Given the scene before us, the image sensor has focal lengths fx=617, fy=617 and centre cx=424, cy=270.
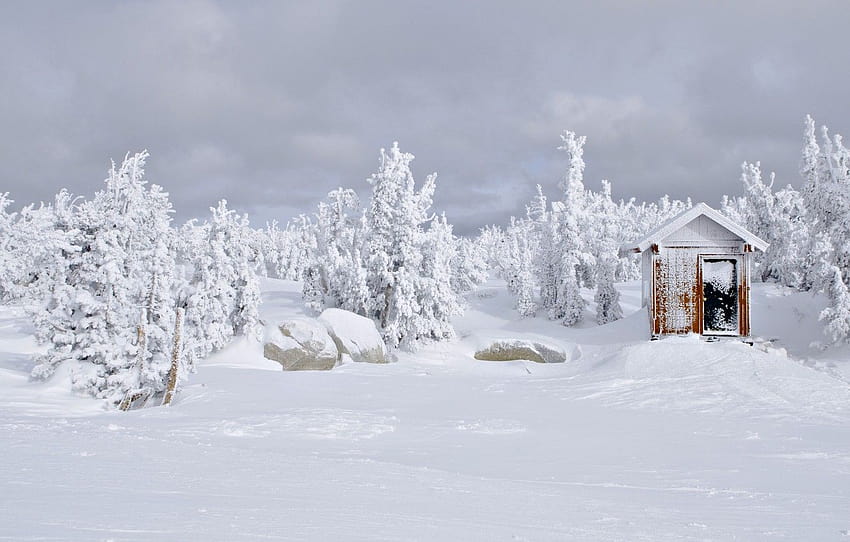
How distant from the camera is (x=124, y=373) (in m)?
16.7

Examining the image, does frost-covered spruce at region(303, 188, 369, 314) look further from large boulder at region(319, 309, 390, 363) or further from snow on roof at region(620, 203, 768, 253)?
snow on roof at region(620, 203, 768, 253)

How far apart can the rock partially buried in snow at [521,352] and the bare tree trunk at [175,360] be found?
49.8ft

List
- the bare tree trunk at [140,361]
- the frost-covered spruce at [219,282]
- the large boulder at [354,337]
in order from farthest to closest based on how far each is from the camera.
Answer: the large boulder at [354,337], the frost-covered spruce at [219,282], the bare tree trunk at [140,361]

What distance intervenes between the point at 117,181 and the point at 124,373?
5649mm

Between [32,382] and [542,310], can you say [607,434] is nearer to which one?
[32,382]

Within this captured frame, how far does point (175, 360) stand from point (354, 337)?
33.5ft

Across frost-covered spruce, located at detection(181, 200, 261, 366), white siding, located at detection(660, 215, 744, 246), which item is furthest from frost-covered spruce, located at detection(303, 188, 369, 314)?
white siding, located at detection(660, 215, 744, 246)

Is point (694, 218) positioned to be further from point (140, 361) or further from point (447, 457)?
point (140, 361)

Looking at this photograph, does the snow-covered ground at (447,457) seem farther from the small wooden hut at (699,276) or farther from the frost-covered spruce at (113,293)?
the small wooden hut at (699,276)

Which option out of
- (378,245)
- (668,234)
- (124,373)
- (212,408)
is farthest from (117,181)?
(668,234)

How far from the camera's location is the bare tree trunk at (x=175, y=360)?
16172 mm

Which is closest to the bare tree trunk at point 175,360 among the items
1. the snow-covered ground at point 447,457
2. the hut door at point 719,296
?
the snow-covered ground at point 447,457

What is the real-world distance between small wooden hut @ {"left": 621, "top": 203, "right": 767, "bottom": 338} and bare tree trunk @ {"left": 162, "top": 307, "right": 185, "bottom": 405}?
17.4m

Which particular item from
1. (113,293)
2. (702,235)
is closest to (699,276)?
(702,235)
